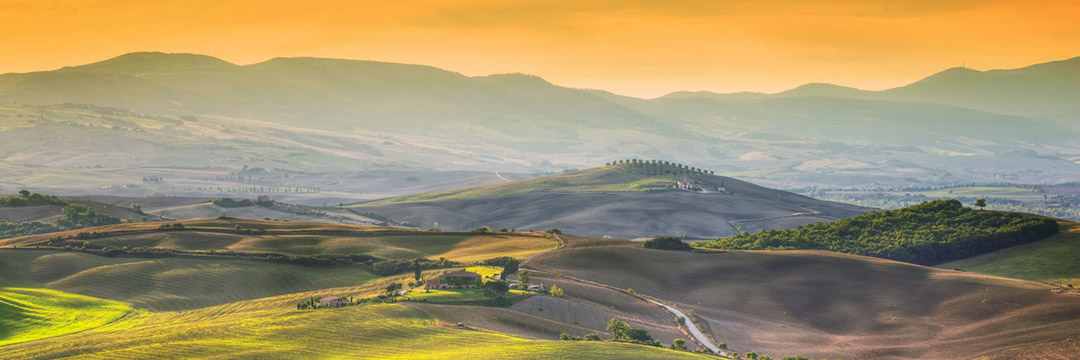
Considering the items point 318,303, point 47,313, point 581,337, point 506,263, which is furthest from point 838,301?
point 47,313

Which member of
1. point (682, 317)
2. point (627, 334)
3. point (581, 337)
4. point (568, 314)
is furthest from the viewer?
point (682, 317)

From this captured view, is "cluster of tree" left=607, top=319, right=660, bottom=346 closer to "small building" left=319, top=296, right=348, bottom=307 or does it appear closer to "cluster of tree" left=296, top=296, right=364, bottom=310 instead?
"cluster of tree" left=296, top=296, right=364, bottom=310

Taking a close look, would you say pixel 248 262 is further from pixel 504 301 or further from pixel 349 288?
pixel 504 301

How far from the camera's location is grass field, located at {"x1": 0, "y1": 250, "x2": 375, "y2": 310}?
134000 mm

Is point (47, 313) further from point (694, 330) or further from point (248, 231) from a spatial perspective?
point (248, 231)

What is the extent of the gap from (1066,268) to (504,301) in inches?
3702

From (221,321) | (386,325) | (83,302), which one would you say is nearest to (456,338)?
(386,325)

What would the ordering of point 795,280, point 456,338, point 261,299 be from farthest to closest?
point 795,280, point 261,299, point 456,338

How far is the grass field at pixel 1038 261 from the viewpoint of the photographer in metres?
174

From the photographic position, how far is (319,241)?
594ft

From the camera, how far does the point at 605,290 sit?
13912cm

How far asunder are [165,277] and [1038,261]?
121566 mm

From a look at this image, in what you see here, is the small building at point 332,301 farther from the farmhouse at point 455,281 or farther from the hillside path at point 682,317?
the hillside path at point 682,317

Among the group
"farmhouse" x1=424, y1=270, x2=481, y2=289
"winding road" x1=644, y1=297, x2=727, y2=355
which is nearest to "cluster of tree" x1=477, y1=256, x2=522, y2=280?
"farmhouse" x1=424, y1=270, x2=481, y2=289
